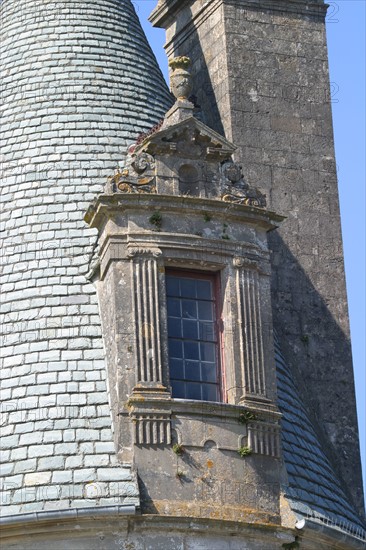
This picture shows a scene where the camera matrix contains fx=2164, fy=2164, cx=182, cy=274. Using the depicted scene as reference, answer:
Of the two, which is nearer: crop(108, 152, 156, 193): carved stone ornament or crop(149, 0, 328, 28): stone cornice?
crop(108, 152, 156, 193): carved stone ornament

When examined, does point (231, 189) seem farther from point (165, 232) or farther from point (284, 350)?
point (284, 350)

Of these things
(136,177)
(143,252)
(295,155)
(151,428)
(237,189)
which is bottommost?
(151,428)

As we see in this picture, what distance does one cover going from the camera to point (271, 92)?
103 feet

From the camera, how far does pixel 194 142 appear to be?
89.1ft

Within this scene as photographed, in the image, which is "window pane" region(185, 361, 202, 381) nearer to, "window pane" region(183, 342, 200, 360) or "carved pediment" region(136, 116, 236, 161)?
"window pane" region(183, 342, 200, 360)

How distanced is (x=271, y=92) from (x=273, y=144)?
2.91ft

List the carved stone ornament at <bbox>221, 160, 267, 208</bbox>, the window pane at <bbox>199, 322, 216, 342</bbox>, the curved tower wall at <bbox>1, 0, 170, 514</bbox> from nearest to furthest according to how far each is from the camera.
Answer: the curved tower wall at <bbox>1, 0, 170, 514</bbox> < the window pane at <bbox>199, 322, 216, 342</bbox> < the carved stone ornament at <bbox>221, 160, 267, 208</bbox>

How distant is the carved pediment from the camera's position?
27.0m

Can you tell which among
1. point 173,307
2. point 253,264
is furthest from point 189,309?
point 253,264

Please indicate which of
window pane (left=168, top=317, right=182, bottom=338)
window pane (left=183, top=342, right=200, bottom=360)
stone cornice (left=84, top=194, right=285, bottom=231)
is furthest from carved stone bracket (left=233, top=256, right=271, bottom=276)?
window pane (left=183, top=342, right=200, bottom=360)

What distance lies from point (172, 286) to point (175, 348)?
81cm

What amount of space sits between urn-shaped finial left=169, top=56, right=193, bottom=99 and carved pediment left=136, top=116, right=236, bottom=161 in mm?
787

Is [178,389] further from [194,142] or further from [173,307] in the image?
[194,142]

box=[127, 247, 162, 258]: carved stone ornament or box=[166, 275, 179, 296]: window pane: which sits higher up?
box=[127, 247, 162, 258]: carved stone ornament
